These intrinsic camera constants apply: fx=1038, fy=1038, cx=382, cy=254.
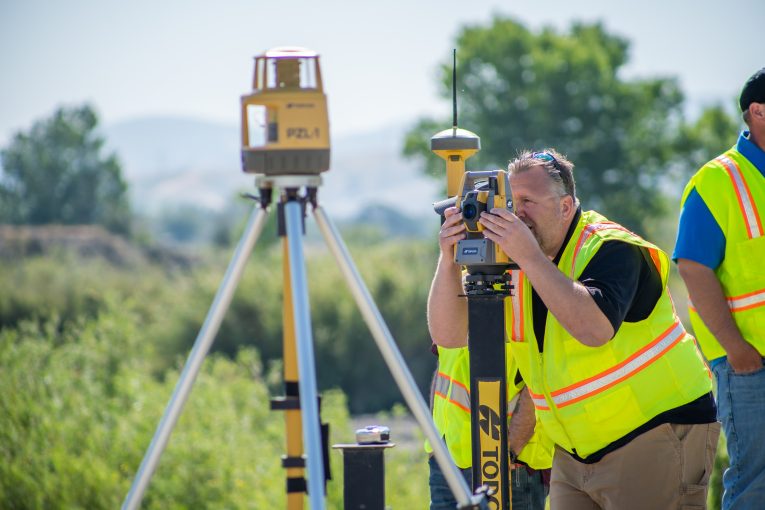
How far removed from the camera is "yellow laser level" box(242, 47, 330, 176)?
2.50 meters

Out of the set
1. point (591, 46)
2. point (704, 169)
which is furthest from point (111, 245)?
point (704, 169)

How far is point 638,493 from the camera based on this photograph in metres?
3.11

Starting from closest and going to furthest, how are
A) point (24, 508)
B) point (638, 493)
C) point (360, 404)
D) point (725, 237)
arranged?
point (638, 493) < point (725, 237) < point (24, 508) < point (360, 404)

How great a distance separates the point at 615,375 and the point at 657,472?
1.04 ft

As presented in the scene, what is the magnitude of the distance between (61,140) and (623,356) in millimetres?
60623

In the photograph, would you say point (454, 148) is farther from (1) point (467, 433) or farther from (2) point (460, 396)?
(1) point (467, 433)

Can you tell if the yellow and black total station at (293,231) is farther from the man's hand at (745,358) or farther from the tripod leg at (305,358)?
the man's hand at (745,358)

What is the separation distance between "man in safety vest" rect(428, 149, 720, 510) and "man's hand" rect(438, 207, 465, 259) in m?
0.01

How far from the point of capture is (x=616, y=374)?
3.12 m

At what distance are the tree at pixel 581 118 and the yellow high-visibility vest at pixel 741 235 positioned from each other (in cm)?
3567

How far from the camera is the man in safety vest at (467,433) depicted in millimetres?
3451

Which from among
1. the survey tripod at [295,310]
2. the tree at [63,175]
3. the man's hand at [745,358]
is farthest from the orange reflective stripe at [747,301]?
the tree at [63,175]

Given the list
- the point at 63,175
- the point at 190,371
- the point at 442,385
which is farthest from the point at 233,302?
the point at 63,175

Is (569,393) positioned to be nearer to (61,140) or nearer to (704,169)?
(704,169)
